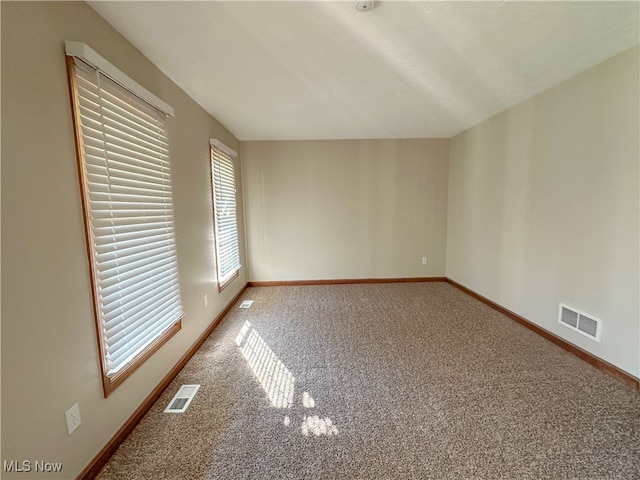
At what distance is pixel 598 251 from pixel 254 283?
4032mm

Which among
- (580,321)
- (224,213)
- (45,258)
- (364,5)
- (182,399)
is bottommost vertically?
(182,399)

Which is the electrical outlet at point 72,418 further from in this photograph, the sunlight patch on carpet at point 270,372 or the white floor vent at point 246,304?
the white floor vent at point 246,304

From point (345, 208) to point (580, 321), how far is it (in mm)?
2952

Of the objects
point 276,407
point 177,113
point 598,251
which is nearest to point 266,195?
point 177,113

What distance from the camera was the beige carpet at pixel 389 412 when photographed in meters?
1.30

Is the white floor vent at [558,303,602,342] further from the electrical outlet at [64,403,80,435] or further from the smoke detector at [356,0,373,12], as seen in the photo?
the electrical outlet at [64,403,80,435]

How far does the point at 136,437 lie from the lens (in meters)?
1.50

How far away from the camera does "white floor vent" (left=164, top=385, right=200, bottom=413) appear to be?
5.58 ft

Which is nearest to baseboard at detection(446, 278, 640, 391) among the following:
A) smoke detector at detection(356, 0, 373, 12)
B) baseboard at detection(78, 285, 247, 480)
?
smoke detector at detection(356, 0, 373, 12)

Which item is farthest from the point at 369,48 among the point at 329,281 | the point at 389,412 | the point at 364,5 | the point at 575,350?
the point at 329,281

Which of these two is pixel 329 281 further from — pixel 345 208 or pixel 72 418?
pixel 72 418

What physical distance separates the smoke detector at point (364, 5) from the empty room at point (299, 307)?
0.02 metres

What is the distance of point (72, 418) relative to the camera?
119 cm

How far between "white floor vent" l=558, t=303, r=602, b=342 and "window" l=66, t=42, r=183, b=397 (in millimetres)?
3255
